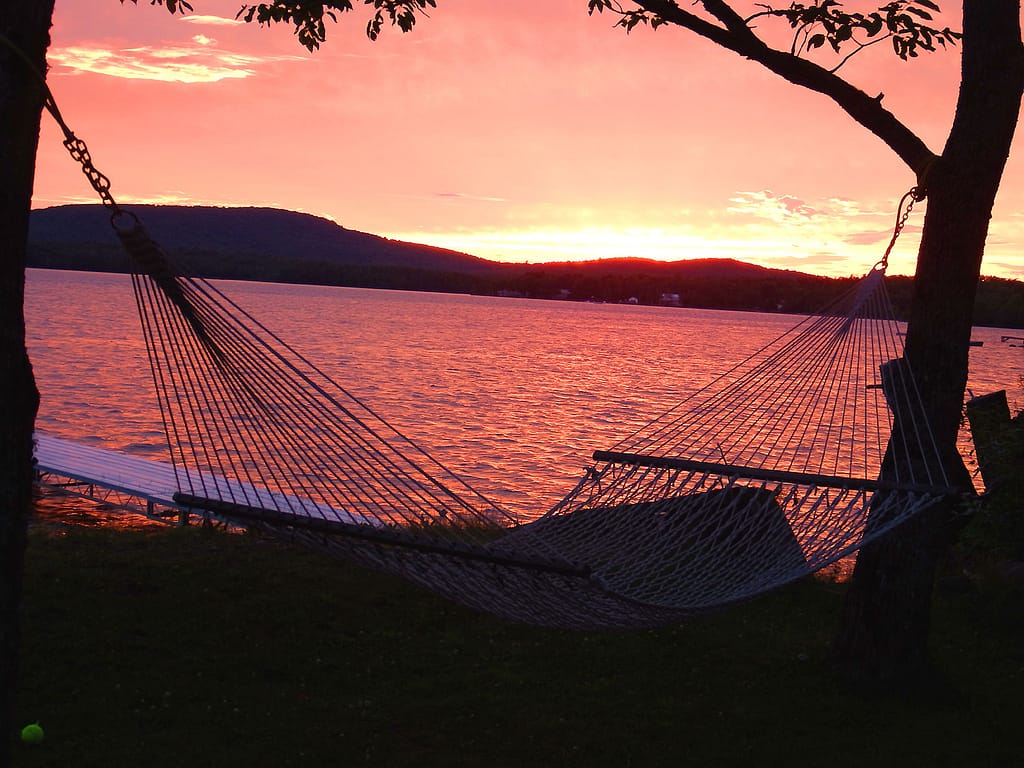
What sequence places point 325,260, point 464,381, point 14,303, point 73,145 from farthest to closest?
1. point 325,260
2. point 464,381
3. point 73,145
4. point 14,303

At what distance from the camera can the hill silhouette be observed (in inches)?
3688

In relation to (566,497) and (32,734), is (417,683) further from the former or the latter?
(32,734)

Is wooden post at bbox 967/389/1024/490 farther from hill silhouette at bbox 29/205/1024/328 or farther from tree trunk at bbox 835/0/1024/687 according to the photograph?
hill silhouette at bbox 29/205/1024/328

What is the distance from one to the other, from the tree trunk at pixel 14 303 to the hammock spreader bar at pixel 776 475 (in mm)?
2652

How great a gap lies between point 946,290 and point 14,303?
3.18 metres

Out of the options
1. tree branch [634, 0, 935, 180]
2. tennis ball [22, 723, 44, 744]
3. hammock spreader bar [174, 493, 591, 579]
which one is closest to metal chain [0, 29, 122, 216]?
hammock spreader bar [174, 493, 591, 579]

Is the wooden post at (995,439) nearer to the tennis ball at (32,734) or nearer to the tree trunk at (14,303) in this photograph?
the tennis ball at (32,734)

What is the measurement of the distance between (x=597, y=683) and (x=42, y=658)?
2189 millimetres

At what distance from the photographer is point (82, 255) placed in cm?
10044

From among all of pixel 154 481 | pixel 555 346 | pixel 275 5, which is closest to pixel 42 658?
pixel 275 5

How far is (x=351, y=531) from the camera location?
2.62 meters

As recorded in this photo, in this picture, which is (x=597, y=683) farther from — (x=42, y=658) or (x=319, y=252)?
(x=319, y=252)

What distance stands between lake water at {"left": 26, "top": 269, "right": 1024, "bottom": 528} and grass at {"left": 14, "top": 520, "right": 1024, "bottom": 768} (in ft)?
11.9

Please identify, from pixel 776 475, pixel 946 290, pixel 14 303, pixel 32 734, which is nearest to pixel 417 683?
pixel 32 734
